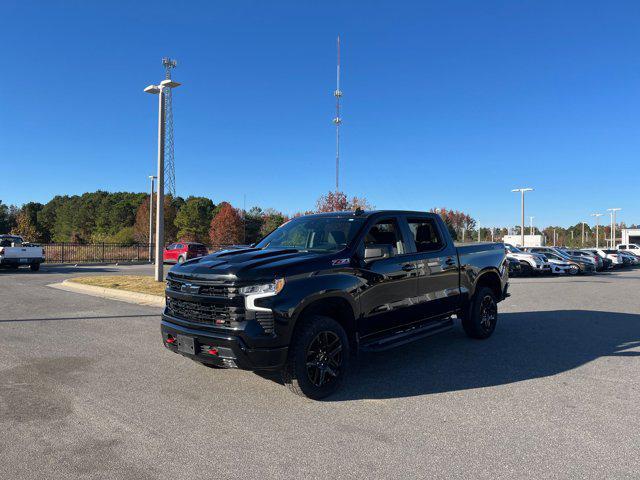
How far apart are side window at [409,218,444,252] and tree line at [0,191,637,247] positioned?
1481 inches

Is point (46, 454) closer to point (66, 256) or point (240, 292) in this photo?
point (240, 292)

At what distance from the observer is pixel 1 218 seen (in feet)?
252

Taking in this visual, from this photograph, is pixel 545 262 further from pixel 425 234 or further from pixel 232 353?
pixel 232 353

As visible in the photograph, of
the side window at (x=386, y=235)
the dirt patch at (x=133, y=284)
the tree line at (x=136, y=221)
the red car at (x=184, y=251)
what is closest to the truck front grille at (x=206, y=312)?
the side window at (x=386, y=235)

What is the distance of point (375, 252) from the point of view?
4.94m

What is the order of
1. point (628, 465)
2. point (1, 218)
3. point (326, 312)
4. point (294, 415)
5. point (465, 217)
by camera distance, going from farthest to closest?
point (465, 217) < point (1, 218) < point (326, 312) < point (294, 415) < point (628, 465)

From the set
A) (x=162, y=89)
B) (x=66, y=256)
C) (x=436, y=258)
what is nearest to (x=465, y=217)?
(x=66, y=256)

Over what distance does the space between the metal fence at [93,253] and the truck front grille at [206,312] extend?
3045 centimetres

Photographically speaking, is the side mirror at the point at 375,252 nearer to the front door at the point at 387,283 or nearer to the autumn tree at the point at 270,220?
the front door at the point at 387,283

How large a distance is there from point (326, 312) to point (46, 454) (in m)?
2.73

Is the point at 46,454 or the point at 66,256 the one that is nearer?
the point at 46,454

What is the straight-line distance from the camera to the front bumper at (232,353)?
13.8 ft

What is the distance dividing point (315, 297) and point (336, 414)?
1.10 m

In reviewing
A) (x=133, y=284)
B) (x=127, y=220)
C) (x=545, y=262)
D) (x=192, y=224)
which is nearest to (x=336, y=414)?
(x=133, y=284)
